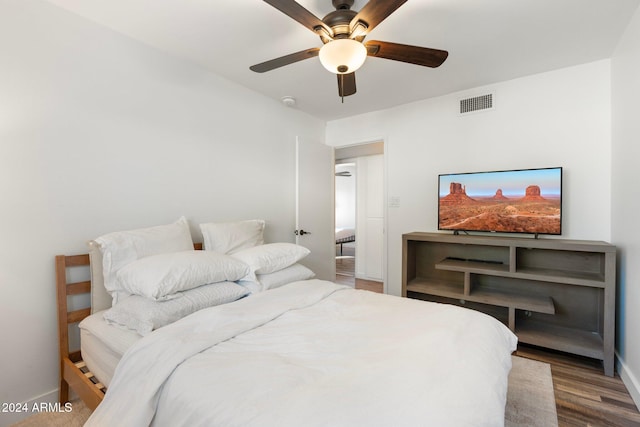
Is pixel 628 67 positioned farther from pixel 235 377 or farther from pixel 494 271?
pixel 235 377

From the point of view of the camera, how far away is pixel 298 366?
111 centimetres

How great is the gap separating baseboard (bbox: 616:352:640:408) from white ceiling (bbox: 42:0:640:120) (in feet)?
7.81

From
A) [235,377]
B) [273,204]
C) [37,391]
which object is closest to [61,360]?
[37,391]

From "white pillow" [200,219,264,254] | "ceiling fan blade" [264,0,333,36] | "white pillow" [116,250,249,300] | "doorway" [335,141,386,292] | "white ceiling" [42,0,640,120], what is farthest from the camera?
"doorway" [335,141,386,292]

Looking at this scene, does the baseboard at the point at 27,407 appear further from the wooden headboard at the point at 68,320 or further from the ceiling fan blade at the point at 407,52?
the ceiling fan blade at the point at 407,52

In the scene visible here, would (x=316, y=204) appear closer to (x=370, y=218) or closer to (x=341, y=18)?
(x=370, y=218)

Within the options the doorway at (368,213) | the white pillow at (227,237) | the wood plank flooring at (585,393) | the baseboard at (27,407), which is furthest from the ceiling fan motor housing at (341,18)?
the doorway at (368,213)

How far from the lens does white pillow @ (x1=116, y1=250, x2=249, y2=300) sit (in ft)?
5.27

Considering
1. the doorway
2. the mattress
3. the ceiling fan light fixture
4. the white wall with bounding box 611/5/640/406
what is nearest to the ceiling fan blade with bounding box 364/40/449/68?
the ceiling fan light fixture

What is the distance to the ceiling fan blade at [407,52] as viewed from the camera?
5.64ft

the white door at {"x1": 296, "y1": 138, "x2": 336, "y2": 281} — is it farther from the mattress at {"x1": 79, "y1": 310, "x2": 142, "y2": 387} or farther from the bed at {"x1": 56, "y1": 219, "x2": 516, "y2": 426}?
the mattress at {"x1": 79, "y1": 310, "x2": 142, "y2": 387}

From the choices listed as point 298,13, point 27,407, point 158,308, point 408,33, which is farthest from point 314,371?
point 408,33

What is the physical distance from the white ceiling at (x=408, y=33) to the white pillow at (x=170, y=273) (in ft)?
5.20

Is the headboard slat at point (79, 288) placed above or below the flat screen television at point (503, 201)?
below
